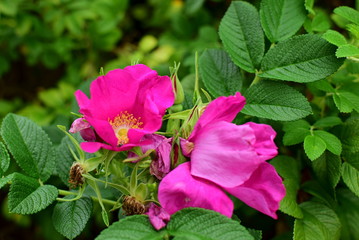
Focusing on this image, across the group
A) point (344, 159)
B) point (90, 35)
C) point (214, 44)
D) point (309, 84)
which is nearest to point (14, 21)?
point (90, 35)

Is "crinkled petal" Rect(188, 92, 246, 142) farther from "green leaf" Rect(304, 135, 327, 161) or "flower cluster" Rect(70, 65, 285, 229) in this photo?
"green leaf" Rect(304, 135, 327, 161)

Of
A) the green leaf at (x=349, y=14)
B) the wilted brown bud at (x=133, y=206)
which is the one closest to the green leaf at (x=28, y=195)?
the wilted brown bud at (x=133, y=206)

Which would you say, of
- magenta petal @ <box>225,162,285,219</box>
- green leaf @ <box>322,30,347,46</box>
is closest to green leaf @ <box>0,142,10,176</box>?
magenta petal @ <box>225,162,285,219</box>

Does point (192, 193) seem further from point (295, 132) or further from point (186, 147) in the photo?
point (295, 132)

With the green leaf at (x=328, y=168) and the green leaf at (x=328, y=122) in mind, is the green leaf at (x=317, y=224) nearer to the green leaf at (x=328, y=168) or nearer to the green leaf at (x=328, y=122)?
the green leaf at (x=328, y=168)

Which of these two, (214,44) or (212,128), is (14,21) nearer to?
(214,44)

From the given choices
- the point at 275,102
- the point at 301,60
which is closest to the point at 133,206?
the point at 275,102
